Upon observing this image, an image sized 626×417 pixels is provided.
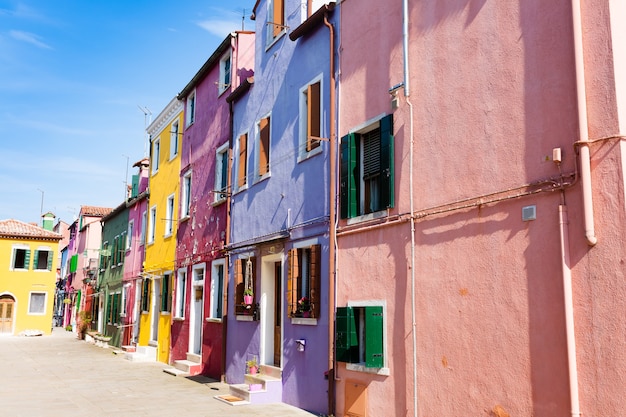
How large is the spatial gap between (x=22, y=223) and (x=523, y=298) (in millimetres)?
44688

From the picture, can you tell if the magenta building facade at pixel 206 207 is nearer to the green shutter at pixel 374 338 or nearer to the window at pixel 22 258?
the green shutter at pixel 374 338

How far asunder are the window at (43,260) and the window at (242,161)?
32.7m

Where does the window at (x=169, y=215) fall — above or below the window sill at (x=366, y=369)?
above

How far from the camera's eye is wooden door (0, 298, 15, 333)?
41.7 m

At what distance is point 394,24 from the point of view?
989 centimetres

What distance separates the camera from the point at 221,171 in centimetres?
1795

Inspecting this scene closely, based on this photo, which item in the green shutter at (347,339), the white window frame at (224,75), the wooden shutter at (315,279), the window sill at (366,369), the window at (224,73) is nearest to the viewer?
the window sill at (366,369)

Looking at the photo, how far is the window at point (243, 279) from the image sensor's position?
14.3m

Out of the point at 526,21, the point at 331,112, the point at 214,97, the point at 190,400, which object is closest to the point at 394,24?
the point at 331,112

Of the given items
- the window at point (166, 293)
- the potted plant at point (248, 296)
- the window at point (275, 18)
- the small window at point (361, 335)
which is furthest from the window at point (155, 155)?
the small window at point (361, 335)

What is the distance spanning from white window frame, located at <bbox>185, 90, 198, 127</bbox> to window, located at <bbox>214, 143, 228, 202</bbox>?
386 cm

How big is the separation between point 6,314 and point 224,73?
31839 mm

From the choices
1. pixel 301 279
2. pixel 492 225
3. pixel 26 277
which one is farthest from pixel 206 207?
pixel 26 277

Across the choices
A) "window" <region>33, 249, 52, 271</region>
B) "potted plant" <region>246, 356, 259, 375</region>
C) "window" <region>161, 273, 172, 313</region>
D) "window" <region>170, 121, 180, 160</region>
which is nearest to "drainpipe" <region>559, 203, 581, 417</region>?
"potted plant" <region>246, 356, 259, 375</region>
